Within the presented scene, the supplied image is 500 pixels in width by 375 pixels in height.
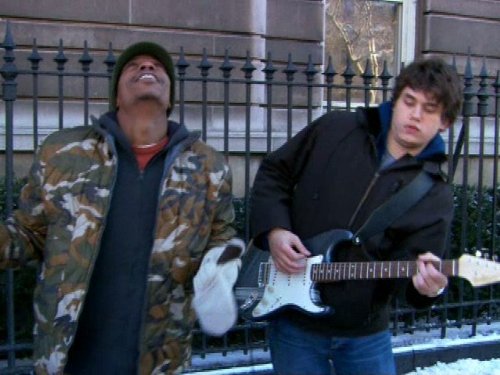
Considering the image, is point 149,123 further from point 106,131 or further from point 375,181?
point 375,181

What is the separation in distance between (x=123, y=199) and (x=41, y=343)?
0.53 metres

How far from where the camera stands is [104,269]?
2.59m

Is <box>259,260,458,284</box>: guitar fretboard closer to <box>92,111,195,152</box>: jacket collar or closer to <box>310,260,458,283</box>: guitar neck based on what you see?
<box>310,260,458,283</box>: guitar neck

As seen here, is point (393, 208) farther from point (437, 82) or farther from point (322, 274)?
point (437, 82)

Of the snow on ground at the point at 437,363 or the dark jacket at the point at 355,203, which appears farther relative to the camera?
the snow on ground at the point at 437,363

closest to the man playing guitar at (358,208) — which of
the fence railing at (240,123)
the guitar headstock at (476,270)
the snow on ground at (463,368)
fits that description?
the guitar headstock at (476,270)

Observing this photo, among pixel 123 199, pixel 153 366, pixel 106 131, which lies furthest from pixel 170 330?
pixel 106 131

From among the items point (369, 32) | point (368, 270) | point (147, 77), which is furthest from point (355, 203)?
point (369, 32)

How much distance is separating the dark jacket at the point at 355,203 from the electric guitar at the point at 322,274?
44mm

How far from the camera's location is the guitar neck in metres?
2.75

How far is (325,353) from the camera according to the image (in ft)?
10.1

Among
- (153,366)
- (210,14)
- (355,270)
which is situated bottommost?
(153,366)

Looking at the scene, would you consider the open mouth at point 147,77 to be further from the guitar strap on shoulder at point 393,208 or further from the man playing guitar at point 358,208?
the guitar strap on shoulder at point 393,208

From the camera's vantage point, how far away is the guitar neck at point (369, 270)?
2.75 m
